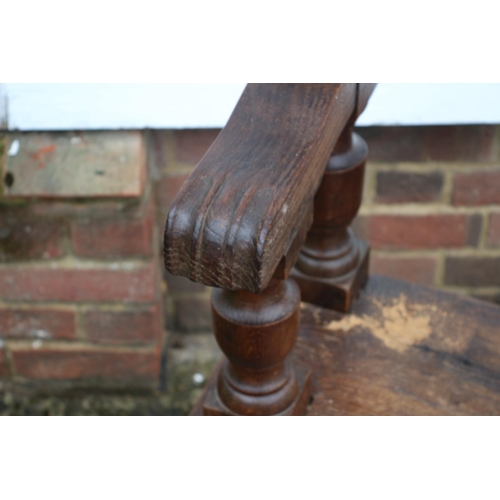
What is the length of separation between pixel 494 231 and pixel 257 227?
0.91 metres

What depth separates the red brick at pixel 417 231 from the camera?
116 centimetres

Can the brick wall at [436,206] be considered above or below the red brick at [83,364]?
above

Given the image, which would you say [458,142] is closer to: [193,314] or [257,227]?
[193,314]

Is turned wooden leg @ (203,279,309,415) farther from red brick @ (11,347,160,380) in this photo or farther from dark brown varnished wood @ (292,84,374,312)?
red brick @ (11,347,160,380)

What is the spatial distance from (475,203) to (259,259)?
0.87 m

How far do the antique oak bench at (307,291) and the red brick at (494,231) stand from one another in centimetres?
46

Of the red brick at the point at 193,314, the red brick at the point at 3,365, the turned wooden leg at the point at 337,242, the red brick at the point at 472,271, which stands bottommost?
the red brick at the point at 3,365

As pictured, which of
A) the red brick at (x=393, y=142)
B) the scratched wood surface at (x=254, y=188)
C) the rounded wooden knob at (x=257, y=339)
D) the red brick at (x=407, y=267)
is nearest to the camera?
the scratched wood surface at (x=254, y=188)

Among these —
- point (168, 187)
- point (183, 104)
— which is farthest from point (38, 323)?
point (183, 104)

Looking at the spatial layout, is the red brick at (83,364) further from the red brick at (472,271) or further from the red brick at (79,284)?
the red brick at (472,271)

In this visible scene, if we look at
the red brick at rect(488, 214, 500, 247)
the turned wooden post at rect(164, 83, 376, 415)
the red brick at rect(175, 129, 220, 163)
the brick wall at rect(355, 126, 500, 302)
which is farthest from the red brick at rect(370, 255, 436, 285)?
the turned wooden post at rect(164, 83, 376, 415)

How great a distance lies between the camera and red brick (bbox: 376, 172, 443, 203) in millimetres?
1116

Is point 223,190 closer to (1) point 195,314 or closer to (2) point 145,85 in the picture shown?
(2) point 145,85

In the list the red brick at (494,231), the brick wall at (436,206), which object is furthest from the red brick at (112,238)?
the red brick at (494,231)
